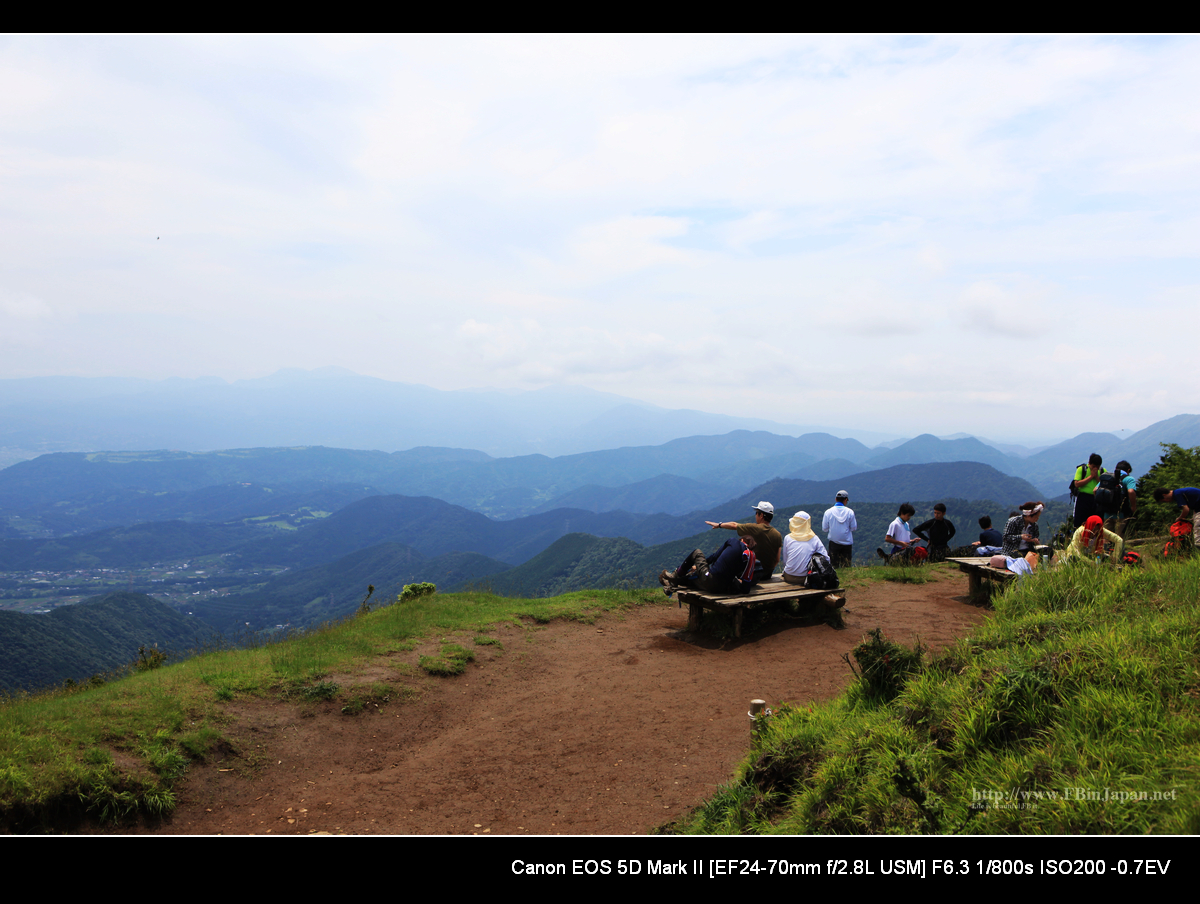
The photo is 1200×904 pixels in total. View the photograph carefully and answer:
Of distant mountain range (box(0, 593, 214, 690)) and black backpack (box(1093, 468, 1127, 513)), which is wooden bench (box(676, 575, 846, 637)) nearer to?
black backpack (box(1093, 468, 1127, 513))

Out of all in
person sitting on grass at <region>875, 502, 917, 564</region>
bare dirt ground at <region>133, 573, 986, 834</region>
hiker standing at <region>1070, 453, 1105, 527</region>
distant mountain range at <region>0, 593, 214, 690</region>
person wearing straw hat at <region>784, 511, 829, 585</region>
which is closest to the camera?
bare dirt ground at <region>133, 573, 986, 834</region>

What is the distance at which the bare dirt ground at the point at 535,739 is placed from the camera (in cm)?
536

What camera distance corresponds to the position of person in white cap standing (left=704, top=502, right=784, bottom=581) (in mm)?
10500

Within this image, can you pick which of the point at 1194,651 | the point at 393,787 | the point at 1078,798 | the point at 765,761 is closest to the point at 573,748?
the point at 393,787

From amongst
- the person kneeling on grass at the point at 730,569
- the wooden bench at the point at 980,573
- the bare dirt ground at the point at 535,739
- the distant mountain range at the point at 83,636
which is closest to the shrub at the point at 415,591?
the bare dirt ground at the point at 535,739

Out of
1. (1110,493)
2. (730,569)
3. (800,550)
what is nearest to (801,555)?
(800,550)

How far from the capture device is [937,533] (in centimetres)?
1433

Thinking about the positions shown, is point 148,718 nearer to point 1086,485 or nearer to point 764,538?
point 764,538

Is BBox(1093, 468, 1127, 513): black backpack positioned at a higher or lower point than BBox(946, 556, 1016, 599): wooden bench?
higher

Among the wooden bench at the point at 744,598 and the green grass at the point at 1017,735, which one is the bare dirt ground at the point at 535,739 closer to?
the wooden bench at the point at 744,598

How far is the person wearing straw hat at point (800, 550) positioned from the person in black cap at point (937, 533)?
17.4ft

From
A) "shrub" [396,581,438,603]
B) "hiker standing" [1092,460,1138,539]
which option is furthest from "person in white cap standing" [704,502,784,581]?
"shrub" [396,581,438,603]

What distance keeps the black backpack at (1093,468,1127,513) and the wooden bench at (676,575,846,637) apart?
200 inches

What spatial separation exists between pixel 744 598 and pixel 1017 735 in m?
5.91
